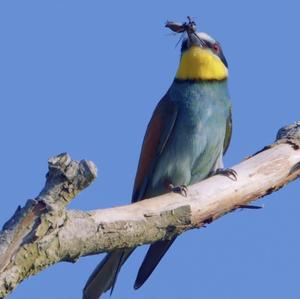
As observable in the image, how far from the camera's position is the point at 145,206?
18.3 feet

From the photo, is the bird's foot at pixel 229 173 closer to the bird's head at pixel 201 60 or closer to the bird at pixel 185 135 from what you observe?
the bird at pixel 185 135

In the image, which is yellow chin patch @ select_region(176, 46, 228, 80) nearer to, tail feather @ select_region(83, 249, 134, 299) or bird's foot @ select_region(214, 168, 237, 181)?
bird's foot @ select_region(214, 168, 237, 181)

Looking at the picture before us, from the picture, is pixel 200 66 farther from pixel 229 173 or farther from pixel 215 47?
pixel 229 173

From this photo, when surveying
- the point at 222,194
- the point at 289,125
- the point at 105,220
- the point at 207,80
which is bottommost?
the point at 105,220

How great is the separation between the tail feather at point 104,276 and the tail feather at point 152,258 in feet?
0.79

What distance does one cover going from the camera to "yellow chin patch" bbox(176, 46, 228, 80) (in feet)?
25.5

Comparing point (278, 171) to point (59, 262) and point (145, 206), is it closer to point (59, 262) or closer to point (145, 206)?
point (145, 206)

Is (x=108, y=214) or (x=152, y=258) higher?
(x=152, y=258)

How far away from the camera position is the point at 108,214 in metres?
5.31

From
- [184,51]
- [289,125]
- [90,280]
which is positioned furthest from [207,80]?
[90,280]

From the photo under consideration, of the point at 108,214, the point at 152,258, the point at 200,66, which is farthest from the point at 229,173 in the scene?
the point at 200,66

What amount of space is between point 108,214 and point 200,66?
279 centimetres

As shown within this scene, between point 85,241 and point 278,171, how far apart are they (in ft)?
5.74

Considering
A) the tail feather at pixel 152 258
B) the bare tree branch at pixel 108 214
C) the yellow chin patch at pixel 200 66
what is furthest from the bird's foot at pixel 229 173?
the yellow chin patch at pixel 200 66
